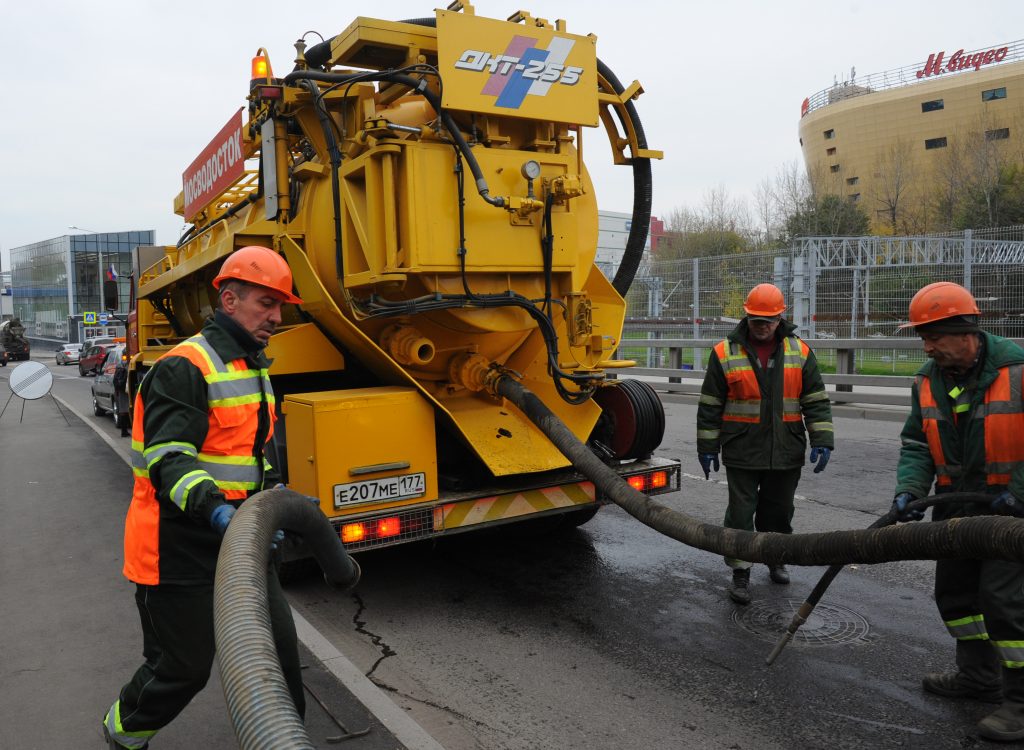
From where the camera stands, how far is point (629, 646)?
13.4ft

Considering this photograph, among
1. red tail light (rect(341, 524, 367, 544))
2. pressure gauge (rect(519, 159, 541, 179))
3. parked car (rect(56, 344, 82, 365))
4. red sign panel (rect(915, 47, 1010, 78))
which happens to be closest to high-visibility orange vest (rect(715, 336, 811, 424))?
pressure gauge (rect(519, 159, 541, 179))

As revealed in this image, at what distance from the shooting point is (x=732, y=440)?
4.74m

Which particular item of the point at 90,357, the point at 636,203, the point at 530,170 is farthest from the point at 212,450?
the point at 90,357

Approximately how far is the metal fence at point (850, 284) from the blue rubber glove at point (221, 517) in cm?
1254

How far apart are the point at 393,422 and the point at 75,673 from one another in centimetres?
195

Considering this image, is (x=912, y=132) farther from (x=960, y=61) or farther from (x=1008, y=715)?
(x=1008, y=715)

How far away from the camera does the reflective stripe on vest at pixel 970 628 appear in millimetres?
3428

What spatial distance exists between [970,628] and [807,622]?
0.96m

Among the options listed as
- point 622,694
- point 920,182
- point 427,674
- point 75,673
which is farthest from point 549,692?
point 920,182

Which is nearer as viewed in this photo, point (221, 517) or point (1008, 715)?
point (221, 517)

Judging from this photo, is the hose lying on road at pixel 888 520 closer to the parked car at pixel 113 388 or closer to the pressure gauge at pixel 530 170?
the pressure gauge at pixel 530 170

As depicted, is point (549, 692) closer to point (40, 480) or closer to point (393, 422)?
point (393, 422)

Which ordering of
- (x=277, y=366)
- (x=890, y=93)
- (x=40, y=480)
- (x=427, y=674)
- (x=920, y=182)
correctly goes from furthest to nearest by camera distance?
(x=890, y=93)
(x=920, y=182)
(x=40, y=480)
(x=277, y=366)
(x=427, y=674)

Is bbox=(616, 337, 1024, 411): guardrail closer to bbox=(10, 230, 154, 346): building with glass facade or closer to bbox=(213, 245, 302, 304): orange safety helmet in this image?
bbox=(213, 245, 302, 304): orange safety helmet
